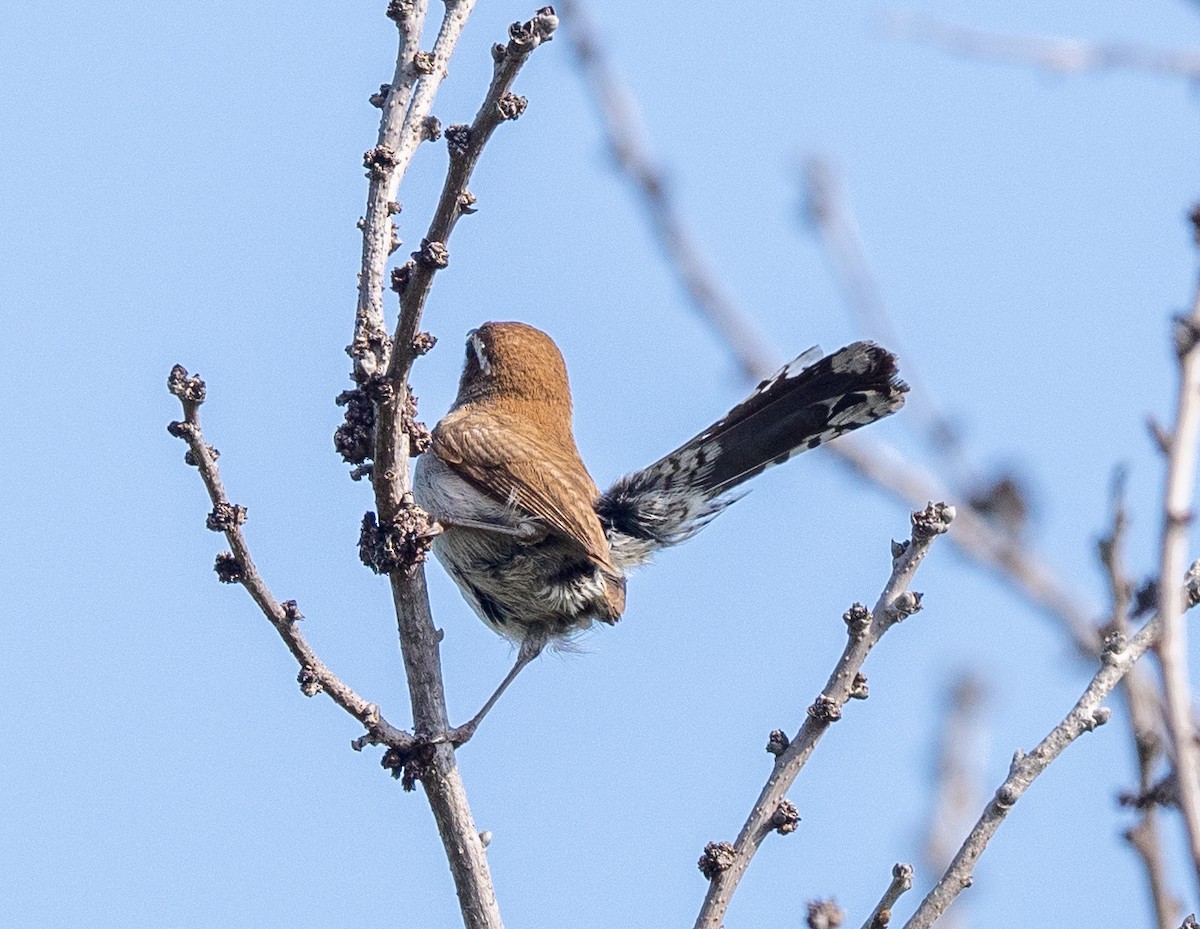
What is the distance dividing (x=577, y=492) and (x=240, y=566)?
7.09ft

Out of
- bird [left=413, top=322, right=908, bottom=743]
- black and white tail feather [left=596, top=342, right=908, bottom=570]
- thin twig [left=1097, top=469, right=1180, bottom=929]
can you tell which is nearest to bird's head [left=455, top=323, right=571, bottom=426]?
bird [left=413, top=322, right=908, bottom=743]

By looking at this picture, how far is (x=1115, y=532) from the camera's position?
2.67 metres

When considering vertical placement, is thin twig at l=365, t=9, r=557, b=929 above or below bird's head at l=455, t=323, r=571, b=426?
below

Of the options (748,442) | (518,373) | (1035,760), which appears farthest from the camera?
(518,373)

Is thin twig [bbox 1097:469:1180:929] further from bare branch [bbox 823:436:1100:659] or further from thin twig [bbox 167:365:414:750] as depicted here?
thin twig [bbox 167:365:414:750]

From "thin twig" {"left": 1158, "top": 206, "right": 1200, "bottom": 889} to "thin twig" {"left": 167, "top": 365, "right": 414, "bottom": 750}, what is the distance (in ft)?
7.70

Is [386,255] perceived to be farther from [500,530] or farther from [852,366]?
[852,366]

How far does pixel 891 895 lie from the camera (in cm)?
334

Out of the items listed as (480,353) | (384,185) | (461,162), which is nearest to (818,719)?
(461,162)

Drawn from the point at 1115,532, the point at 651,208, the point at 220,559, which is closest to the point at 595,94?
the point at 651,208

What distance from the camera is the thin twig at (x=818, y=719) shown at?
353cm

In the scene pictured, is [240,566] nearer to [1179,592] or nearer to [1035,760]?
[1035,760]

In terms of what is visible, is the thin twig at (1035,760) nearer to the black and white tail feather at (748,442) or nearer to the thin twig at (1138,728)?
the thin twig at (1138,728)

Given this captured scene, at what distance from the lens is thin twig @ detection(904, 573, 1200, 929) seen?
295cm
